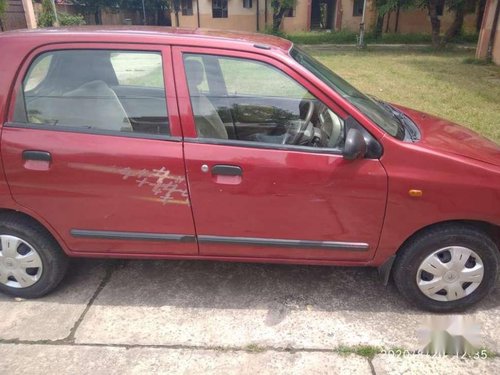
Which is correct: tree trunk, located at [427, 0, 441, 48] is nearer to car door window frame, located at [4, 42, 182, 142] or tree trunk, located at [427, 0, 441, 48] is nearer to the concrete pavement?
the concrete pavement

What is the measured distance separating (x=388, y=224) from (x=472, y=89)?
8.92 meters

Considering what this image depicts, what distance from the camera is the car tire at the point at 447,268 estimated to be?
2674 mm

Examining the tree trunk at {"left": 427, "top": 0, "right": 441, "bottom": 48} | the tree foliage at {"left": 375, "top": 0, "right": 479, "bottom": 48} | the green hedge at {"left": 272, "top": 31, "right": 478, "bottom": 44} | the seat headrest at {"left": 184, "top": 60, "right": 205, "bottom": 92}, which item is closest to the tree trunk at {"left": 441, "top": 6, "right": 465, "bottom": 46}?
the tree foliage at {"left": 375, "top": 0, "right": 479, "bottom": 48}

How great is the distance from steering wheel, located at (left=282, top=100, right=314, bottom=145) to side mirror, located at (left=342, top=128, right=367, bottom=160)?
1.35 feet

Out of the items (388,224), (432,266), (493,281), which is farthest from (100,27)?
(493,281)

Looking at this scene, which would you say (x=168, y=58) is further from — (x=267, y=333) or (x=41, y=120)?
(x=267, y=333)

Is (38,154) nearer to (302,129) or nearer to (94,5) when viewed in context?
(302,129)

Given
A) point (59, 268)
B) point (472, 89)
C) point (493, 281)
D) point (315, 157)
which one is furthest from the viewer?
point (472, 89)

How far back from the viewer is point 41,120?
2713 millimetres

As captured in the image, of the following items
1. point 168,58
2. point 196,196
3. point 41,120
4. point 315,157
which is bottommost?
point 196,196

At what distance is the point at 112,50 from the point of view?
2676 mm

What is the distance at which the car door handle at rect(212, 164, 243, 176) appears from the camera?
258 cm

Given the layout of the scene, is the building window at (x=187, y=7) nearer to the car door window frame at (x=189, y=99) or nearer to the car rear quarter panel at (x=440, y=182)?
the car door window frame at (x=189, y=99)

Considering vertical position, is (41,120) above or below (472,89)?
above
